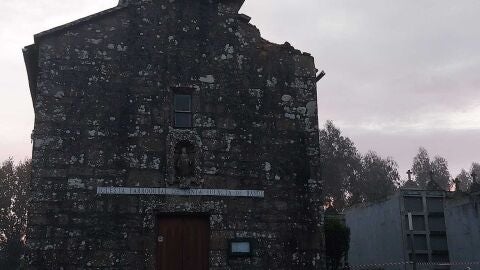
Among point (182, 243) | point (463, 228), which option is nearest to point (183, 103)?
point (182, 243)

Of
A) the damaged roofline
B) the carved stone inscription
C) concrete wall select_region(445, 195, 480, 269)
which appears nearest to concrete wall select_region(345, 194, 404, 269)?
concrete wall select_region(445, 195, 480, 269)

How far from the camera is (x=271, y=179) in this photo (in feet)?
36.0

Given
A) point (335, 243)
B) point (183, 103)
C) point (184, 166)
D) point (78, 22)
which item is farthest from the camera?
point (335, 243)

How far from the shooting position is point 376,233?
2016 centimetres

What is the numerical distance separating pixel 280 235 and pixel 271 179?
1263 millimetres

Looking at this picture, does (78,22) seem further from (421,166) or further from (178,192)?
(421,166)

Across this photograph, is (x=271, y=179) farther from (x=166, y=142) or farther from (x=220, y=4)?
(x=220, y=4)

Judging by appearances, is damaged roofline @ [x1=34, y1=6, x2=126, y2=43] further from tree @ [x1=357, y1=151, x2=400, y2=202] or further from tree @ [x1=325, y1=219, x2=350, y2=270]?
tree @ [x1=357, y1=151, x2=400, y2=202]

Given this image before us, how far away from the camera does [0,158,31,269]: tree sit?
31906 mm

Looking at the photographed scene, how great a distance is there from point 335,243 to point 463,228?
14.7ft

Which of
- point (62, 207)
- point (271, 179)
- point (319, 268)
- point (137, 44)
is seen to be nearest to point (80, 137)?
point (62, 207)

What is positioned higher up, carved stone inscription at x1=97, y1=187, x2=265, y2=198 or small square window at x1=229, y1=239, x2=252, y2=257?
carved stone inscription at x1=97, y1=187, x2=265, y2=198

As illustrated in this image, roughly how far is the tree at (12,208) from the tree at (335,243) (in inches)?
899

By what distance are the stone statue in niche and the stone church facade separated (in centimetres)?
3
